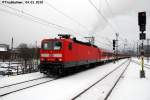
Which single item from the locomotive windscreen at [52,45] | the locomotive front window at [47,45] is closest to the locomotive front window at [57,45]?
the locomotive windscreen at [52,45]

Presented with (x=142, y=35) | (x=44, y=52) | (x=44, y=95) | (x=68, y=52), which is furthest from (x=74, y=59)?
(x=44, y=95)

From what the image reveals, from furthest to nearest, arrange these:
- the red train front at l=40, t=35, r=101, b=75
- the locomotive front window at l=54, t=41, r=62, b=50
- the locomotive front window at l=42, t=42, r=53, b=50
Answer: the locomotive front window at l=42, t=42, r=53, b=50 → the locomotive front window at l=54, t=41, r=62, b=50 → the red train front at l=40, t=35, r=101, b=75

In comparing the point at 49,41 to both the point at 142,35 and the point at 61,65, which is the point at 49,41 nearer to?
the point at 61,65

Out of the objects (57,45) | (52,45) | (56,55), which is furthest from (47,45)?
(56,55)

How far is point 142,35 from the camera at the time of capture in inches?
636

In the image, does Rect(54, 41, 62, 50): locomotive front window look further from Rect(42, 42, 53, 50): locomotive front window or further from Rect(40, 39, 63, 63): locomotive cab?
Rect(42, 42, 53, 50): locomotive front window


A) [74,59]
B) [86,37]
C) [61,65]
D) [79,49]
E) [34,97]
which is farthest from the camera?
[86,37]

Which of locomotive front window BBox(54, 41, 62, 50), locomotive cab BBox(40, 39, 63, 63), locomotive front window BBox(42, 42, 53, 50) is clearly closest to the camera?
locomotive cab BBox(40, 39, 63, 63)

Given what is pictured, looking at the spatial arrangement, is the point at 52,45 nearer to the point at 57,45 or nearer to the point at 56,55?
the point at 57,45

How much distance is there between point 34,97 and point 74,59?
8941 mm

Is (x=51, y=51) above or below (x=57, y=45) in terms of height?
below

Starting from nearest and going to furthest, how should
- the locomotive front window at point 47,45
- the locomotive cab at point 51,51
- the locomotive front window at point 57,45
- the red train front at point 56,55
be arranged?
the red train front at point 56,55 → the locomotive cab at point 51,51 → the locomotive front window at point 57,45 → the locomotive front window at point 47,45

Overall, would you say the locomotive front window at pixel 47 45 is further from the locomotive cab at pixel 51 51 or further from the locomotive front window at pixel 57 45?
the locomotive front window at pixel 57 45

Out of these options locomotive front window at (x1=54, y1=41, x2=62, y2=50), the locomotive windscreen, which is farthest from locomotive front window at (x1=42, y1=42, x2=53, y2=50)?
locomotive front window at (x1=54, y1=41, x2=62, y2=50)
